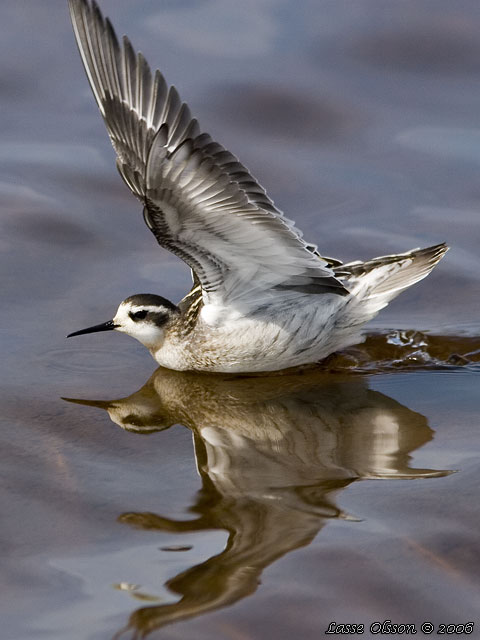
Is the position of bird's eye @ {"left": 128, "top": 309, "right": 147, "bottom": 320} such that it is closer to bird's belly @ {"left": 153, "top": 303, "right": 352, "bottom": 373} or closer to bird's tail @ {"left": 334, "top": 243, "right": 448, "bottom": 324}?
bird's belly @ {"left": 153, "top": 303, "right": 352, "bottom": 373}

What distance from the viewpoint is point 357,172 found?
845 cm

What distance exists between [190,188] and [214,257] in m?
0.73

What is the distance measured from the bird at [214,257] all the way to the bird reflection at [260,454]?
0.73 feet

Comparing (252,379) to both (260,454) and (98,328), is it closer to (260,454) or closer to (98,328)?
(98,328)

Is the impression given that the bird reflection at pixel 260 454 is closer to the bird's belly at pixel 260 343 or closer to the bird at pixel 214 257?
the bird's belly at pixel 260 343

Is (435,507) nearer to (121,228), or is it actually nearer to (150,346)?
(150,346)

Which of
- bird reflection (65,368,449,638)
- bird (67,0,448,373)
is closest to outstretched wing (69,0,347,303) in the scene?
bird (67,0,448,373)

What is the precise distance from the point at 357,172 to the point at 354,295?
90.3 inches

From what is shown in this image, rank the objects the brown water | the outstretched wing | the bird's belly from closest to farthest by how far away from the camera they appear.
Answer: the brown water → the outstretched wing → the bird's belly

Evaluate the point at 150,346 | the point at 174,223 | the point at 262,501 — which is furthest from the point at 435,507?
the point at 150,346

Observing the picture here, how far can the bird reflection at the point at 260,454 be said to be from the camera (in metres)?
4.20

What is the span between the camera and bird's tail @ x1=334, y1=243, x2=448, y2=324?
6414 millimetres

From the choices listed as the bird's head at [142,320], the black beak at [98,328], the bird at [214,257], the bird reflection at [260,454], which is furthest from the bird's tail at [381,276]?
the black beak at [98,328]

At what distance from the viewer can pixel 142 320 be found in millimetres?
6445
